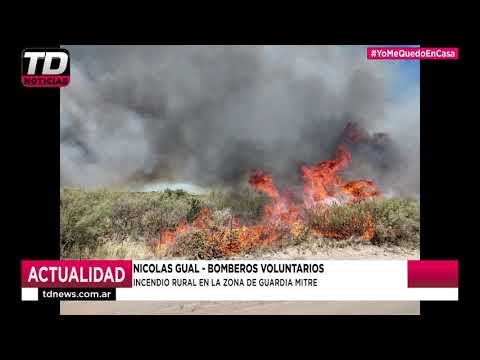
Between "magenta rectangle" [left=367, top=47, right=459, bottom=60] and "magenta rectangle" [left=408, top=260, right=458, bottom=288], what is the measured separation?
3.78 m

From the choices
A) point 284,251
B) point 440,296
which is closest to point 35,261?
point 284,251

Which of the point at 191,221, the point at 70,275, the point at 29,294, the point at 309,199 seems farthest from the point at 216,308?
the point at 309,199

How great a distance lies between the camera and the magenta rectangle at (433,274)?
743 cm

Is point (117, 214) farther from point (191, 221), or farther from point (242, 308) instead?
point (242, 308)

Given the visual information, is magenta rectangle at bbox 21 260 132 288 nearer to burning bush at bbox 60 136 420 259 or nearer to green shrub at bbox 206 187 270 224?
burning bush at bbox 60 136 420 259

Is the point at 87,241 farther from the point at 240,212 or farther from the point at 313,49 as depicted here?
the point at 313,49

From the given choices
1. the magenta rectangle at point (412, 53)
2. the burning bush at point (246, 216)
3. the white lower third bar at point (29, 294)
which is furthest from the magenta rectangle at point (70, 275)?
the magenta rectangle at point (412, 53)

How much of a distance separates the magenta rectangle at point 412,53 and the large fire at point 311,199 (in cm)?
259

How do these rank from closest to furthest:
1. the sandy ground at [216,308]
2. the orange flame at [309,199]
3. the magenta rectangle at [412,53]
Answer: the sandy ground at [216,308] → the magenta rectangle at [412,53] → the orange flame at [309,199]

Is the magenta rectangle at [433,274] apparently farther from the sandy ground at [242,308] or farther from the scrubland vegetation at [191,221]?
the scrubland vegetation at [191,221]

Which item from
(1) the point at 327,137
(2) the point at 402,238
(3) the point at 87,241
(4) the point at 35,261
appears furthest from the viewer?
(1) the point at 327,137

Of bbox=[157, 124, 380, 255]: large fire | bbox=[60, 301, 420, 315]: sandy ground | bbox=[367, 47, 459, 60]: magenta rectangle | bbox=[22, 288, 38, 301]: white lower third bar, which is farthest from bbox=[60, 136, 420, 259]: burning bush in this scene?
bbox=[367, 47, 459, 60]: magenta rectangle

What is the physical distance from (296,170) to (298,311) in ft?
13.7

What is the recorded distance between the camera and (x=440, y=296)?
24.3 feet
